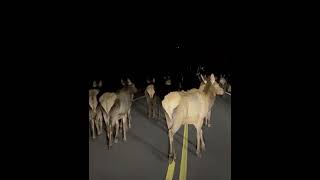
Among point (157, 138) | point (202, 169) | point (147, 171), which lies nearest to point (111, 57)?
point (157, 138)

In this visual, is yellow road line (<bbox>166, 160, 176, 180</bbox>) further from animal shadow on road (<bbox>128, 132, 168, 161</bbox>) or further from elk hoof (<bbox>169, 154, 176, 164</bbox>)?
animal shadow on road (<bbox>128, 132, 168, 161</bbox>)

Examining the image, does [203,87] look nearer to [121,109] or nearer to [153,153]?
[121,109]

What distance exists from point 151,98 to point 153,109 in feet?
0.91

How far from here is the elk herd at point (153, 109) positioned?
6.16m

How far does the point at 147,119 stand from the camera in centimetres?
652

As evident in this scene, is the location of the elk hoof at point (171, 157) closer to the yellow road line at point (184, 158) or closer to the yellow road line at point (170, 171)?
the yellow road line at point (170, 171)

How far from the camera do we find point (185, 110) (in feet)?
21.0

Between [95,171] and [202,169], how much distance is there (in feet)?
6.20

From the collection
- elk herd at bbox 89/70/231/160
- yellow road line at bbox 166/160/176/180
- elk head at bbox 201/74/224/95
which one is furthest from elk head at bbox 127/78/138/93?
yellow road line at bbox 166/160/176/180

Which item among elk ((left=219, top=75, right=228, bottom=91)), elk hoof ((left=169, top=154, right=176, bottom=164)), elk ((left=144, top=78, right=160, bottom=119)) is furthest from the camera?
elk ((left=219, top=75, right=228, bottom=91))

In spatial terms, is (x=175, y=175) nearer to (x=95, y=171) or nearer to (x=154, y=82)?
(x=95, y=171)

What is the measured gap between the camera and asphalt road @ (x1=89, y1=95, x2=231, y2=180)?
5465 mm

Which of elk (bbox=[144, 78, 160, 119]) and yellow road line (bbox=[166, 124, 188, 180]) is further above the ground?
elk (bbox=[144, 78, 160, 119])

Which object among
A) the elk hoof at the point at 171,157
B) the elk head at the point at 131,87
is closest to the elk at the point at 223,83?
the elk head at the point at 131,87
